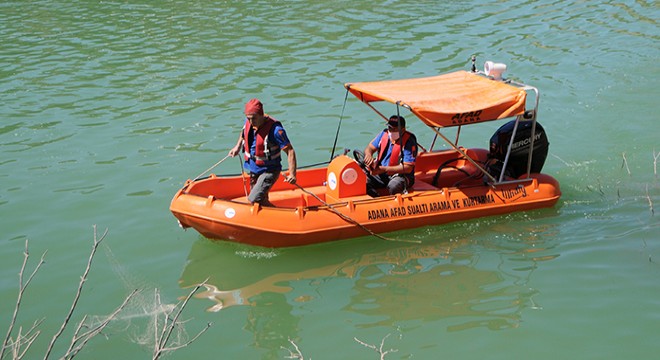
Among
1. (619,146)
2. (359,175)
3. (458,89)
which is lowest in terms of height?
(619,146)

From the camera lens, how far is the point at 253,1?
23797mm

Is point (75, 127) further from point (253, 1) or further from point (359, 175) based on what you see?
point (253, 1)

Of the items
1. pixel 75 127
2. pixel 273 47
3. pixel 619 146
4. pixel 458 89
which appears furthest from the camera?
pixel 273 47

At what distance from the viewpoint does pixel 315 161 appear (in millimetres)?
12281

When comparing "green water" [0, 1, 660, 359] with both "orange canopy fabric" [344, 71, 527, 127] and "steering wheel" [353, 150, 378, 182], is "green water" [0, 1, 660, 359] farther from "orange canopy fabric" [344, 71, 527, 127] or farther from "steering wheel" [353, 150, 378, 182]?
"orange canopy fabric" [344, 71, 527, 127]

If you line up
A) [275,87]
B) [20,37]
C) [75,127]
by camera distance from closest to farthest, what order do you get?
[75,127] < [275,87] < [20,37]

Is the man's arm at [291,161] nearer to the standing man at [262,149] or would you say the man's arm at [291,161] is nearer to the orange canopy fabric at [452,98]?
the standing man at [262,149]

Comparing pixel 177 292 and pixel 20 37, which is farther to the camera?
pixel 20 37

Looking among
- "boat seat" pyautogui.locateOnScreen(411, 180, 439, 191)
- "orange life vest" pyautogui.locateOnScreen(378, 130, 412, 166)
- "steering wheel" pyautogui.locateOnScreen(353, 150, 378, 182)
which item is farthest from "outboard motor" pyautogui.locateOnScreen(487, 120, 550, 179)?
"steering wheel" pyautogui.locateOnScreen(353, 150, 378, 182)

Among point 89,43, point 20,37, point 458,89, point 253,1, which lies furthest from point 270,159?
point 253,1

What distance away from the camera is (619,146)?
12.6 metres

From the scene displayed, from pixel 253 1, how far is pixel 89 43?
605 cm

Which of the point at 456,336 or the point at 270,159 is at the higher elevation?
the point at 270,159

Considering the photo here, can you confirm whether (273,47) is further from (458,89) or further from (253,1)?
(458,89)
